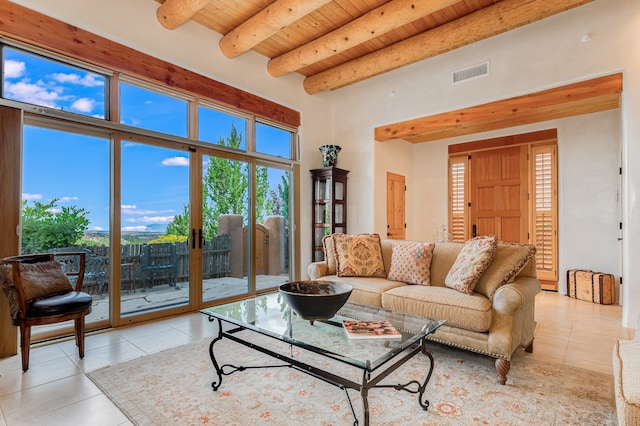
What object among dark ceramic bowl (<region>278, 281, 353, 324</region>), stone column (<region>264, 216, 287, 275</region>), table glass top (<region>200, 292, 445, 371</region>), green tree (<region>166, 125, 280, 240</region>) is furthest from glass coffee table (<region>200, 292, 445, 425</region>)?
stone column (<region>264, 216, 287, 275</region>)

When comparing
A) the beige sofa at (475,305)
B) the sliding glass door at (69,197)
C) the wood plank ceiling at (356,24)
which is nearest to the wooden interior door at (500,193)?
the wood plank ceiling at (356,24)

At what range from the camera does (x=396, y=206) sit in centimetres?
626

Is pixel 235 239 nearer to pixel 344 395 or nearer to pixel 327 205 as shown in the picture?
pixel 327 205

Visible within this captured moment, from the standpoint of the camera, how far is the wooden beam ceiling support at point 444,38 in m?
3.47

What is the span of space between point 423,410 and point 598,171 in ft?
16.6

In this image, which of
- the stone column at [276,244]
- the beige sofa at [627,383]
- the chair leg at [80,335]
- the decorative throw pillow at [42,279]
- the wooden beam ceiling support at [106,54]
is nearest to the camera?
the beige sofa at [627,383]

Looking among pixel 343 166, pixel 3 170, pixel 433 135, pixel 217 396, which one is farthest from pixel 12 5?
pixel 433 135

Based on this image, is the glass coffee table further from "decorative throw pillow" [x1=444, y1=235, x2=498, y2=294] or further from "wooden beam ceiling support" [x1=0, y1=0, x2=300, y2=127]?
"wooden beam ceiling support" [x1=0, y1=0, x2=300, y2=127]

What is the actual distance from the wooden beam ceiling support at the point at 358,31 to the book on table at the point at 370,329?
10.4 feet

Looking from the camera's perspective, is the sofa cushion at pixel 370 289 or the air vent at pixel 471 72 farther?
the air vent at pixel 471 72

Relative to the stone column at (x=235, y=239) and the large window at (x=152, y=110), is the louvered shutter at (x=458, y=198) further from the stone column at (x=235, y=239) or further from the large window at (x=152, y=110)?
the large window at (x=152, y=110)

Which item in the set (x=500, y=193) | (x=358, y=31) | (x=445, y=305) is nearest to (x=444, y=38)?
(x=358, y=31)

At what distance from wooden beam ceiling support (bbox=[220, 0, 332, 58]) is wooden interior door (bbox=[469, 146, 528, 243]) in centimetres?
437

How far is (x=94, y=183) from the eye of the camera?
11.0 feet
